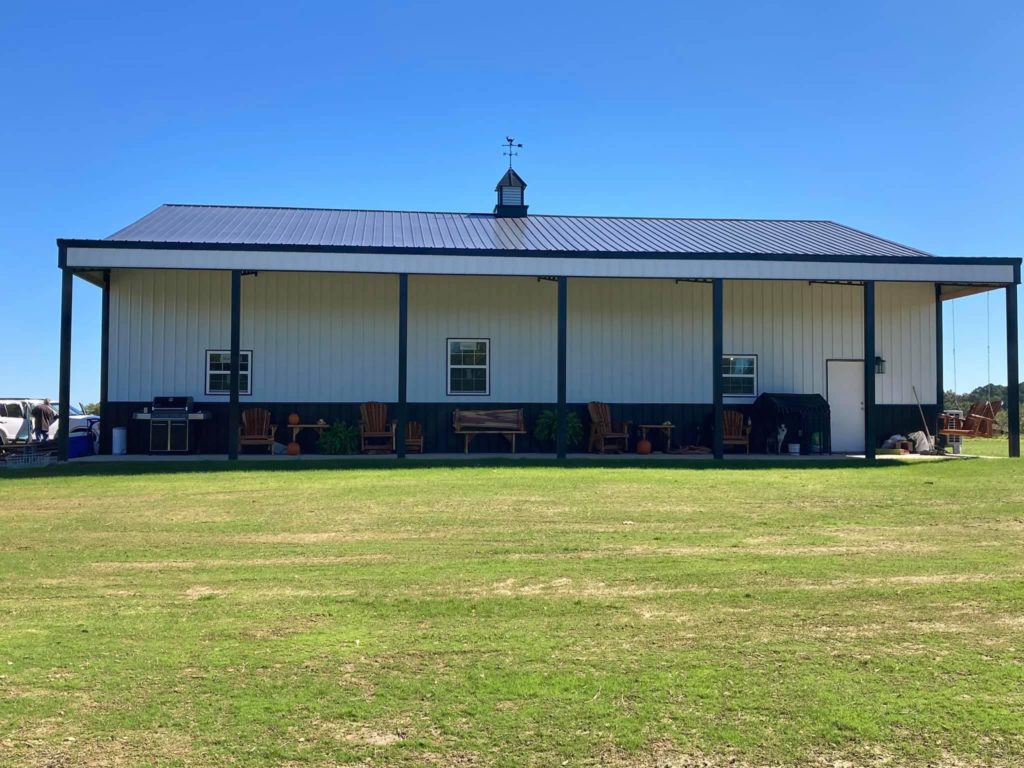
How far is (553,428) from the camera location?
19.3m

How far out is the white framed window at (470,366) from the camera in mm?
19625

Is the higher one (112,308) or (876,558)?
(112,308)

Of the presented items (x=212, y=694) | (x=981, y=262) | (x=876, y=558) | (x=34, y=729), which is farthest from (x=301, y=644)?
(x=981, y=262)

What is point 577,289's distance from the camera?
65.9ft

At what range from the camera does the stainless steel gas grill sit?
1809 cm

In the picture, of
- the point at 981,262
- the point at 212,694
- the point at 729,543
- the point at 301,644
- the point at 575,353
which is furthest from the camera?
the point at 575,353

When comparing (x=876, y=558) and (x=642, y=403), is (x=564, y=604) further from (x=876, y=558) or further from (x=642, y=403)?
(x=642, y=403)

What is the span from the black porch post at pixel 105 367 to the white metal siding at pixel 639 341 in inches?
367

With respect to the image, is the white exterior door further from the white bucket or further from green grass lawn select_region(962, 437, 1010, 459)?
the white bucket

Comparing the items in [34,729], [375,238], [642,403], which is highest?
[375,238]

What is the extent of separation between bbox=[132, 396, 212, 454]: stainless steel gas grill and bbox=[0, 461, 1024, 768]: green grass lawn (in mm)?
7638

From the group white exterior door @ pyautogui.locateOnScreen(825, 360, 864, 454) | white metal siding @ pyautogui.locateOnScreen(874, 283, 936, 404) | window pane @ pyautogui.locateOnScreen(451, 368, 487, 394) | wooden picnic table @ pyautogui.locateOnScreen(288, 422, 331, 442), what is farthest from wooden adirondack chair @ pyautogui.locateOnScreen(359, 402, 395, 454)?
white metal siding @ pyautogui.locateOnScreen(874, 283, 936, 404)

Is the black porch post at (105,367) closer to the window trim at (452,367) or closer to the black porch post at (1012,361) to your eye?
the window trim at (452,367)

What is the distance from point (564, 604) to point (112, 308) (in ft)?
50.3
